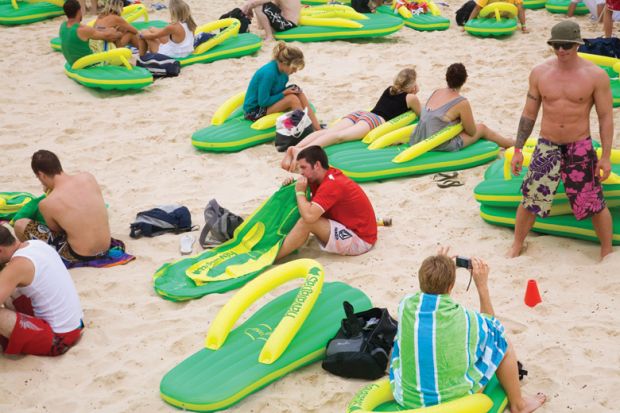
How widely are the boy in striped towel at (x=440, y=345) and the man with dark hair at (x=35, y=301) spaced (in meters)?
2.22

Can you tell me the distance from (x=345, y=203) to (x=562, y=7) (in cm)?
807

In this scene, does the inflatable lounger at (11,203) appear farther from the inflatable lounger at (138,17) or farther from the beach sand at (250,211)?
the inflatable lounger at (138,17)

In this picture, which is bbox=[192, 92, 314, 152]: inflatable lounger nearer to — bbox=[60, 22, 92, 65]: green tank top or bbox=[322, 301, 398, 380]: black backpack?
bbox=[60, 22, 92, 65]: green tank top

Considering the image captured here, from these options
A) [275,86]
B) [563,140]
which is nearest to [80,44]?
[275,86]

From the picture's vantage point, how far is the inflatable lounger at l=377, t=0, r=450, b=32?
494 inches

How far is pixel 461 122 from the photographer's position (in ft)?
26.6

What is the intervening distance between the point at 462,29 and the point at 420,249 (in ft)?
22.4

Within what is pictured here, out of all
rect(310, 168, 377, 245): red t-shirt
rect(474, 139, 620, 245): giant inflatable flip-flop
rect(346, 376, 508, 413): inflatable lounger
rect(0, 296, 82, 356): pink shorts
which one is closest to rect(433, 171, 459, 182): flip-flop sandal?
rect(474, 139, 620, 245): giant inflatable flip-flop

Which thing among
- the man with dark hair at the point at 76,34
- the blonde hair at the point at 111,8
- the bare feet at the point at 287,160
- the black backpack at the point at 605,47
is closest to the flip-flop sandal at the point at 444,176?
the bare feet at the point at 287,160

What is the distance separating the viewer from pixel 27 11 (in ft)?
43.3

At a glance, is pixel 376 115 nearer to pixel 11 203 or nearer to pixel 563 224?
pixel 563 224

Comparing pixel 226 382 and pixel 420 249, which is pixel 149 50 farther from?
pixel 226 382

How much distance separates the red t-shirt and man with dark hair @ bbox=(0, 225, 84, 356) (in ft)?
6.47

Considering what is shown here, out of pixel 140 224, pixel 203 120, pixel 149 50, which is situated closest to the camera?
pixel 140 224
